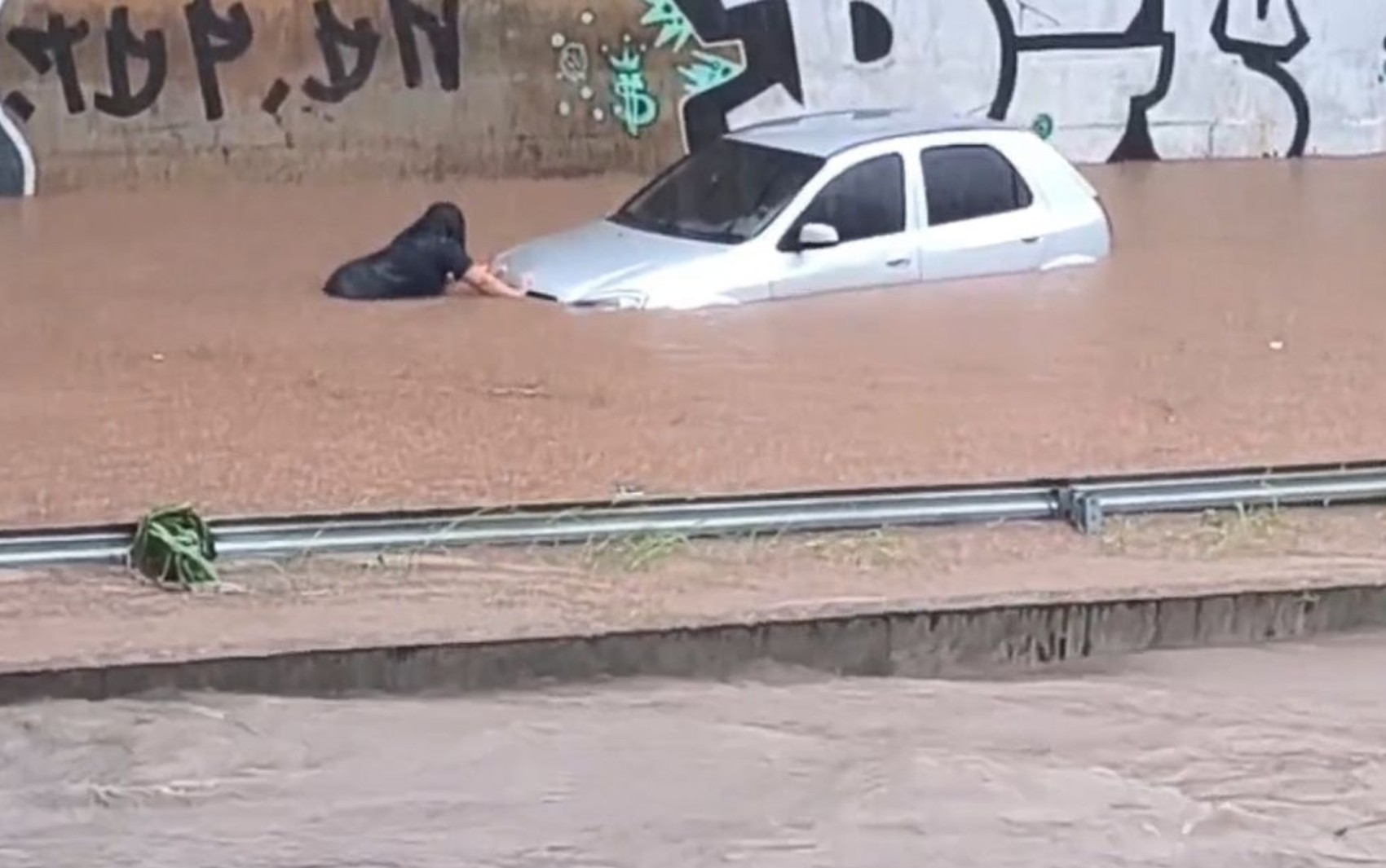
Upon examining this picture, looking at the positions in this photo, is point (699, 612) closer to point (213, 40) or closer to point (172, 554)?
point (172, 554)

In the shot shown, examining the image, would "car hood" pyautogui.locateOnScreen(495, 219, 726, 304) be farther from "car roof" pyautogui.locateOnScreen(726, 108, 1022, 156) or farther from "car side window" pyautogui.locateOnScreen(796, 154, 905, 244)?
"car roof" pyautogui.locateOnScreen(726, 108, 1022, 156)

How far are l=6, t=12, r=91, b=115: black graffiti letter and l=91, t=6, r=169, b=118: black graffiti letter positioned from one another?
0.54 ft

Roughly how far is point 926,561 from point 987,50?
1285cm

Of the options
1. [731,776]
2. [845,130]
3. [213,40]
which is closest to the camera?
[731,776]

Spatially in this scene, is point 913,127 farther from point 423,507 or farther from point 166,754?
point 166,754

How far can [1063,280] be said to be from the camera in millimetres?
13078

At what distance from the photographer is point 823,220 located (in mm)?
12070

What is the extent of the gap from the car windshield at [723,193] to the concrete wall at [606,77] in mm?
6538

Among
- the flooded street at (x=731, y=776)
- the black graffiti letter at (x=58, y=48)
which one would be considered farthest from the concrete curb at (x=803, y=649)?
the black graffiti letter at (x=58, y=48)

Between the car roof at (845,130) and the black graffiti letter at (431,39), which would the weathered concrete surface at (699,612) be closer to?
the car roof at (845,130)

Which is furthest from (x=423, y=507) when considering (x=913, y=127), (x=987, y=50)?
(x=987, y=50)

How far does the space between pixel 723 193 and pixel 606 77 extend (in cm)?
725

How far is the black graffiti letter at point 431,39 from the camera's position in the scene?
18844 millimetres

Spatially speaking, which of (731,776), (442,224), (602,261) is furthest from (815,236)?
(731,776)
